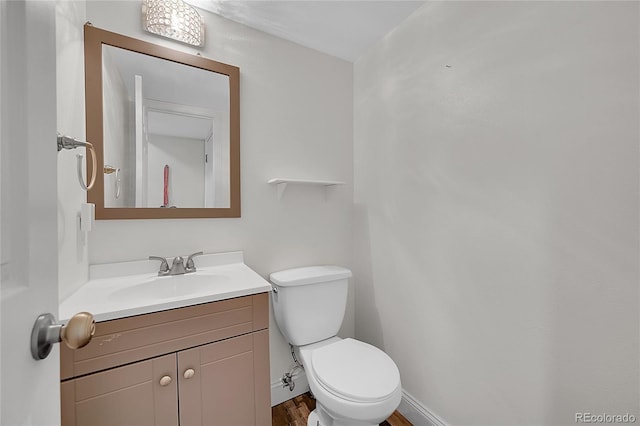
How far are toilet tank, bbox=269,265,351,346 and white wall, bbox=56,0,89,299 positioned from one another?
855mm

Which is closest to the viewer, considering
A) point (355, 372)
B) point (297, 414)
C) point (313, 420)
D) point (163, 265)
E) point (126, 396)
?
point (126, 396)

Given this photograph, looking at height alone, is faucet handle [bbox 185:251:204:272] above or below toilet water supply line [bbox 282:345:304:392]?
above

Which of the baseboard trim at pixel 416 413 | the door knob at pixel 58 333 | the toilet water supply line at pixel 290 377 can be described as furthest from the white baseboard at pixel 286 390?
the door knob at pixel 58 333

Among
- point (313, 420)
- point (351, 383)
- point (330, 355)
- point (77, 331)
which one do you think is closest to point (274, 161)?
point (330, 355)

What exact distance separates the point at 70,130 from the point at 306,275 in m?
1.22

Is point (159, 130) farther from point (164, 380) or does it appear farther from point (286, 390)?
point (286, 390)

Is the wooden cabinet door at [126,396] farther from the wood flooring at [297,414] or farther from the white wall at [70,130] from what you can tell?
the wood flooring at [297,414]

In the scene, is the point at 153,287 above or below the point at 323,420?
above

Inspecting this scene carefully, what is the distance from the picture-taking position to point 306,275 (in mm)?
1490

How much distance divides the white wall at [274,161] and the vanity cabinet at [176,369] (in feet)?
1.69

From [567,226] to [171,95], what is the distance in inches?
73.3

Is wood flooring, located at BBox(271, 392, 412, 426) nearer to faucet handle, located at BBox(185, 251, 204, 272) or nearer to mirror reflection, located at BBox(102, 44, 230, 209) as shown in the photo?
faucet handle, located at BBox(185, 251, 204, 272)

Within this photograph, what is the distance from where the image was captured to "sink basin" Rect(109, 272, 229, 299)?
3.80 ft

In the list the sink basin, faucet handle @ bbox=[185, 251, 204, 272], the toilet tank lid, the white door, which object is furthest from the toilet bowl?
the white door
